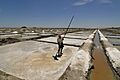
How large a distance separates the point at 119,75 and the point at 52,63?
3638 mm

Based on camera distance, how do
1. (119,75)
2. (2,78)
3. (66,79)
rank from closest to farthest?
(2,78) → (66,79) → (119,75)

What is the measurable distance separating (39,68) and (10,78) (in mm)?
2426

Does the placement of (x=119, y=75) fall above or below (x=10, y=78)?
below

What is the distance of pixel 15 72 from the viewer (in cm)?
785

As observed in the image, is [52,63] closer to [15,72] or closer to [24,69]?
[24,69]

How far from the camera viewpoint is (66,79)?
6.68m

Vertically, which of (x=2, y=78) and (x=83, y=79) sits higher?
(x=2, y=78)

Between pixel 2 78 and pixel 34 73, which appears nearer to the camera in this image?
pixel 2 78

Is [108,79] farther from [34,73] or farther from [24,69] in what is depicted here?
[24,69]

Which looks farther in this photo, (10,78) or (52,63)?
(52,63)

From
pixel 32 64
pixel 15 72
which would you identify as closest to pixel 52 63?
pixel 32 64

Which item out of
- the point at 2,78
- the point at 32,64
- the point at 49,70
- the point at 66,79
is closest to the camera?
the point at 2,78

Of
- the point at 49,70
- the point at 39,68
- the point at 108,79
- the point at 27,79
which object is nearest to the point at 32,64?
the point at 39,68

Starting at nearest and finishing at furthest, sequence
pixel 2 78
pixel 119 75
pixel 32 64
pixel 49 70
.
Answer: pixel 2 78
pixel 119 75
pixel 49 70
pixel 32 64
